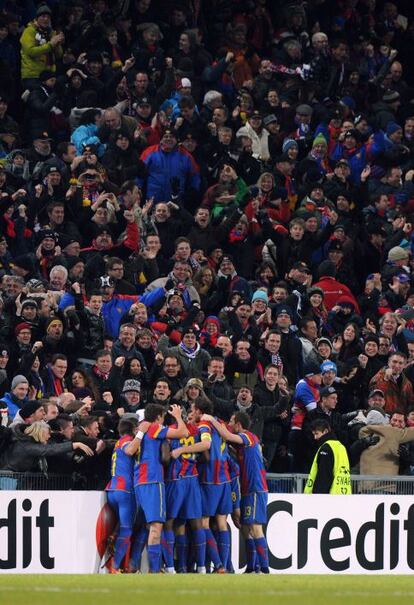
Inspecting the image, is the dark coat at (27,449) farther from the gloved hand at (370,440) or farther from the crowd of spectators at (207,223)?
the gloved hand at (370,440)

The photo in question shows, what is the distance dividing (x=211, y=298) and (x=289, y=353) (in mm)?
1310

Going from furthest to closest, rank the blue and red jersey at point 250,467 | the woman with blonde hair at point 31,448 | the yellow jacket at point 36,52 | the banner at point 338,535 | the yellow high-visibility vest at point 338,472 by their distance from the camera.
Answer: the yellow jacket at point 36,52 < the banner at point 338,535 < the yellow high-visibility vest at point 338,472 < the blue and red jersey at point 250,467 < the woman with blonde hair at point 31,448

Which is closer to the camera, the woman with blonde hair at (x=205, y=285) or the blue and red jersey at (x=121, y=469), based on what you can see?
the blue and red jersey at (x=121, y=469)

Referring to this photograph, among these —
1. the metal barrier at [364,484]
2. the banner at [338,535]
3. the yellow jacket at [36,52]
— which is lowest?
the banner at [338,535]

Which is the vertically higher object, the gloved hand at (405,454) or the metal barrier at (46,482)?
the gloved hand at (405,454)

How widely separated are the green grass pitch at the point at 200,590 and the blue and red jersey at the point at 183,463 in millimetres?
1953

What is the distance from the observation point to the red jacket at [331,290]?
22.3 meters

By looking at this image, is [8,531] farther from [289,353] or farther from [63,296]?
[289,353]

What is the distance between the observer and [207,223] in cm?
2203

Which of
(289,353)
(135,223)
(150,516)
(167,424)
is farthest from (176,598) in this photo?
(135,223)

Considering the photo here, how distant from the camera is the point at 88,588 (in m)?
12.6

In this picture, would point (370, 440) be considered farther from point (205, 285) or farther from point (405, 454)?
point (205, 285)

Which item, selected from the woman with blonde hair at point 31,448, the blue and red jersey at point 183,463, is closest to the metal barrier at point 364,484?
the blue and red jersey at point 183,463

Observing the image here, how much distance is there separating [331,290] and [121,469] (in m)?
6.79
